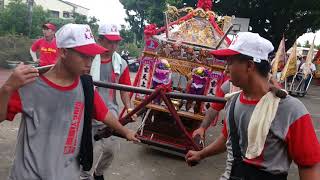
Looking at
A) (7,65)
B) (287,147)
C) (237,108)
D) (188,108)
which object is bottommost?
(7,65)

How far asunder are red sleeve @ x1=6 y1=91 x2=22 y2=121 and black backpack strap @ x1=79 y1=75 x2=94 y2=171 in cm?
45

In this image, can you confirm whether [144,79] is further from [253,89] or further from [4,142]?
[253,89]

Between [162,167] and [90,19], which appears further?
[90,19]

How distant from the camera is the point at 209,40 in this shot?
6984 millimetres

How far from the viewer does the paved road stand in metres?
5.52

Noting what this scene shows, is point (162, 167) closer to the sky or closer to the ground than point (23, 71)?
closer to the ground

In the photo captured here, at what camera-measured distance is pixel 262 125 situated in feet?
7.38

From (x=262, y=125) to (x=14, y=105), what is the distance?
1.49 metres

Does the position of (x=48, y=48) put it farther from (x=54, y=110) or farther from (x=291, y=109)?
(x=291, y=109)

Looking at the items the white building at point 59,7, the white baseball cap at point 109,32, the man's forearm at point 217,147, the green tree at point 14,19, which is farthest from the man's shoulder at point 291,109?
the white building at point 59,7

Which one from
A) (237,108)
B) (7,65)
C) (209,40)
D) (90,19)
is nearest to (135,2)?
(90,19)

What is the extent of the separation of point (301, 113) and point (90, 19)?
108 ft

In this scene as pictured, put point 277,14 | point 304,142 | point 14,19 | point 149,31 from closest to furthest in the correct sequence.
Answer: point 304,142
point 149,31
point 277,14
point 14,19

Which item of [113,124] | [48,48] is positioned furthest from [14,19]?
[113,124]
